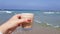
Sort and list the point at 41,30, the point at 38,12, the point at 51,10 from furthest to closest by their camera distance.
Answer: the point at 51,10, the point at 38,12, the point at 41,30

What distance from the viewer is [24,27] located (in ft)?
1.62

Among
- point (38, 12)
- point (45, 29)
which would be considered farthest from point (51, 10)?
point (45, 29)

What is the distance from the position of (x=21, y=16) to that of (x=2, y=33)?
0.29ft

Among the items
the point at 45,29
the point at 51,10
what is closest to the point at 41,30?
the point at 45,29

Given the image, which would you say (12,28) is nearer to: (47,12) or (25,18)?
(25,18)

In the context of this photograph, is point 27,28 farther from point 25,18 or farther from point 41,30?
point 41,30

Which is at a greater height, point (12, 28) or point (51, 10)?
point (12, 28)

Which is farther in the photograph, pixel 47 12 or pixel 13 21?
pixel 47 12

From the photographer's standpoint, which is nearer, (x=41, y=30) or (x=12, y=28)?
(x=12, y=28)

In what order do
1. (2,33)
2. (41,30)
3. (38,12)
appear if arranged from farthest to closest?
(38,12)
(41,30)
(2,33)

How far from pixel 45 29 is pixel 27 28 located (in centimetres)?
116

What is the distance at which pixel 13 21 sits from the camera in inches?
19.8

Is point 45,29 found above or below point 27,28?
below

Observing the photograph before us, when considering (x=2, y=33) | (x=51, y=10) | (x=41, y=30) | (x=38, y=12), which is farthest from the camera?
(x=51, y=10)
